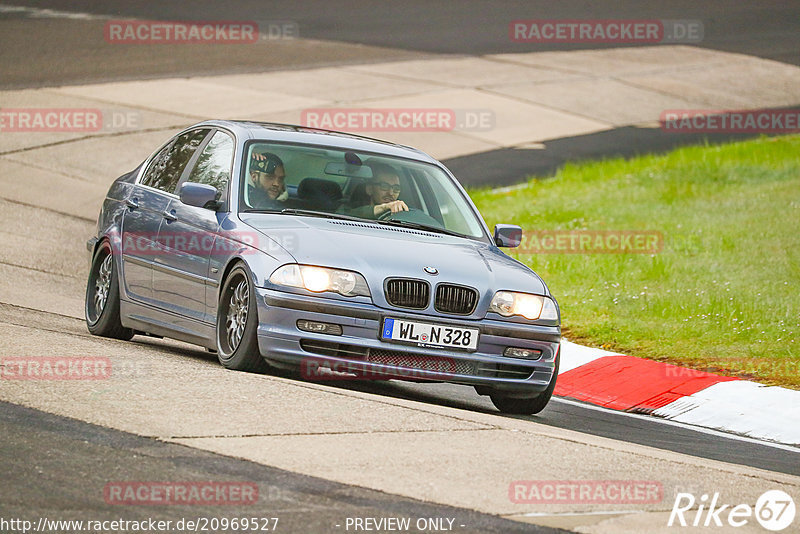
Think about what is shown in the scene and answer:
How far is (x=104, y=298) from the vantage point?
33.1 ft

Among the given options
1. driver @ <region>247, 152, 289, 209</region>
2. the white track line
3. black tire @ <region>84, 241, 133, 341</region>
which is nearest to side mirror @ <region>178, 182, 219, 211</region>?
driver @ <region>247, 152, 289, 209</region>

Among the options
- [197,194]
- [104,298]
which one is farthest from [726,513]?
[104,298]

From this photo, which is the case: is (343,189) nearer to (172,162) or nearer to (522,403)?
(172,162)

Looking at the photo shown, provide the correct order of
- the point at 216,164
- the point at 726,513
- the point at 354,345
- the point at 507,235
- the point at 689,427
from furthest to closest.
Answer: the point at 689,427 → the point at 507,235 → the point at 216,164 → the point at 354,345 → the point at 726,513

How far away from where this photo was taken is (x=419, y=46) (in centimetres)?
3061

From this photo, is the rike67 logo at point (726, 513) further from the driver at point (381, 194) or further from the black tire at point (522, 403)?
the driver at point (381, 194)

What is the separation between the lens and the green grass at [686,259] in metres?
11.9

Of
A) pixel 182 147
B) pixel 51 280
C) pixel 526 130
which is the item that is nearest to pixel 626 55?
pixel 526 130

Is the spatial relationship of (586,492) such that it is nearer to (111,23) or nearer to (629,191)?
(629,191)

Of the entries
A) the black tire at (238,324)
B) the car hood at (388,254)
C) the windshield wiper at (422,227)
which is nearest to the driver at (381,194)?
the windshield wiper at (422,227)

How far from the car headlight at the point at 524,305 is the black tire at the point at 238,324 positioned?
1.43 m

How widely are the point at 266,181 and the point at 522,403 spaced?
2215 millimetres

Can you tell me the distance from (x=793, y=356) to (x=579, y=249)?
462cm

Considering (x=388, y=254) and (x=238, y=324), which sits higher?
(x=388, y=254)
